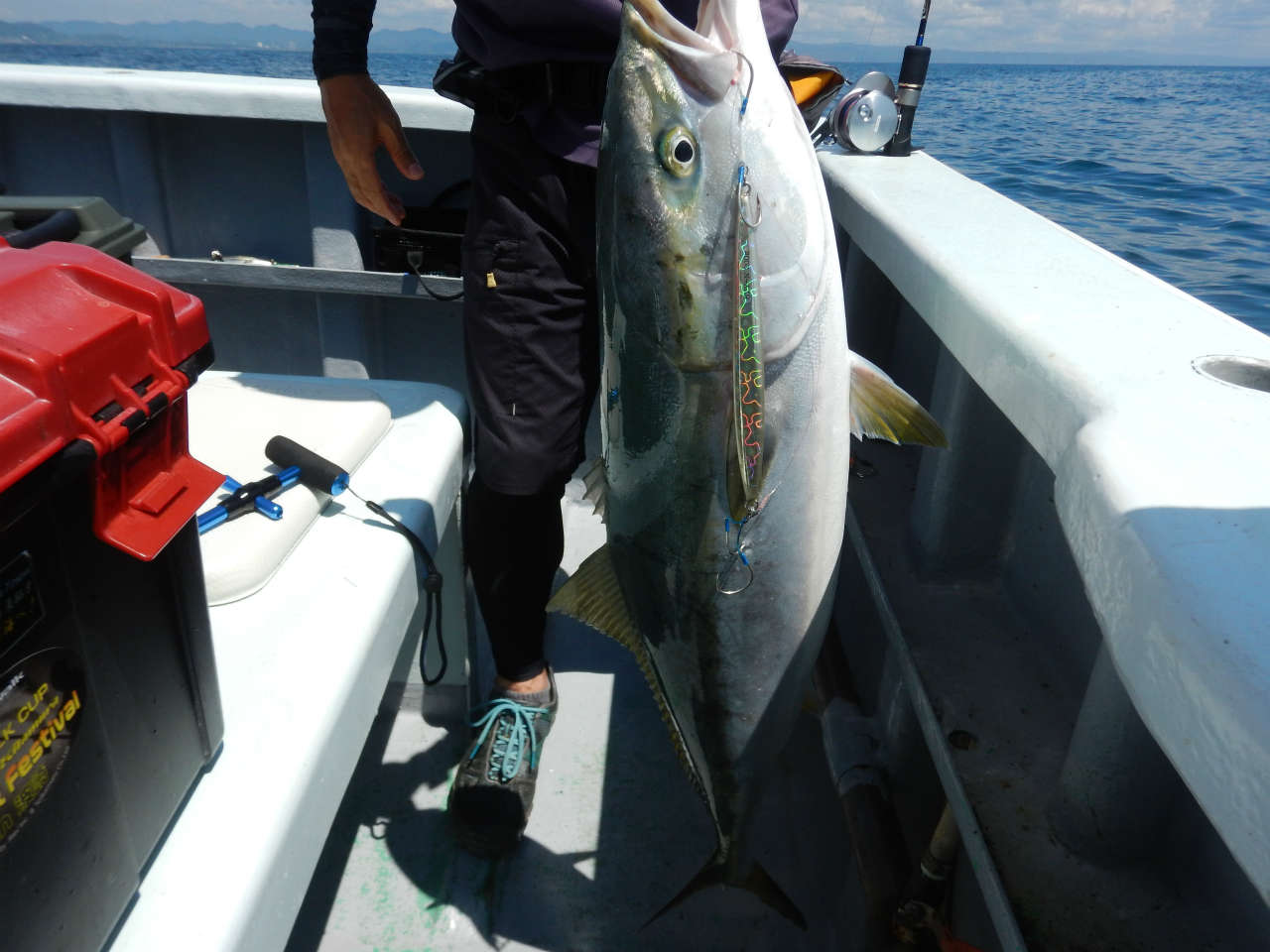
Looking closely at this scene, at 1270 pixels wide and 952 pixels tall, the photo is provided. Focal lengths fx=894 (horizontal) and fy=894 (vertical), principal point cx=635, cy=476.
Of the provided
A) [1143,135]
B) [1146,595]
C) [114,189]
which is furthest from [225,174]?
[1143,135]

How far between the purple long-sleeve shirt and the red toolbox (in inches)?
36.0

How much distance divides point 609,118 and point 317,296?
2094 mm

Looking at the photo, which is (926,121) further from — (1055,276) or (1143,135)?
(1055,276)

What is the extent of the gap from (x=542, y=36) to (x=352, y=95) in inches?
17.1

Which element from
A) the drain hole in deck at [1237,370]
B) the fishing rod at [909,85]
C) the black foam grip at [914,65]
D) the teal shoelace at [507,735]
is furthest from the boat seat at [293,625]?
the black foam grip at [914,65]

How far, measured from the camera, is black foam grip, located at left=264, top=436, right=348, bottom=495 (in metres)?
1.61

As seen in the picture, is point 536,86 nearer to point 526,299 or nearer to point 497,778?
point 526,299

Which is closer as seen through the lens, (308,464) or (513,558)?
(308,464)

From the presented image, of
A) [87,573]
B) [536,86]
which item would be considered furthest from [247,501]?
[536,86]

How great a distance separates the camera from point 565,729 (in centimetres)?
228

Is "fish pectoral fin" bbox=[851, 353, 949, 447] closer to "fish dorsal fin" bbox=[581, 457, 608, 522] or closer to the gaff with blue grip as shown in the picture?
"fish dorsal fin" bbox=[581, 457, 608, 522]

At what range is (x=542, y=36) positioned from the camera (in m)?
1.57

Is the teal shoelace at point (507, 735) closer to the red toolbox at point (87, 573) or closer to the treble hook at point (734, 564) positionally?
the treble hook at point (734, 564)

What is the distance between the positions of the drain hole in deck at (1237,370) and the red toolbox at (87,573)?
1145 mm
